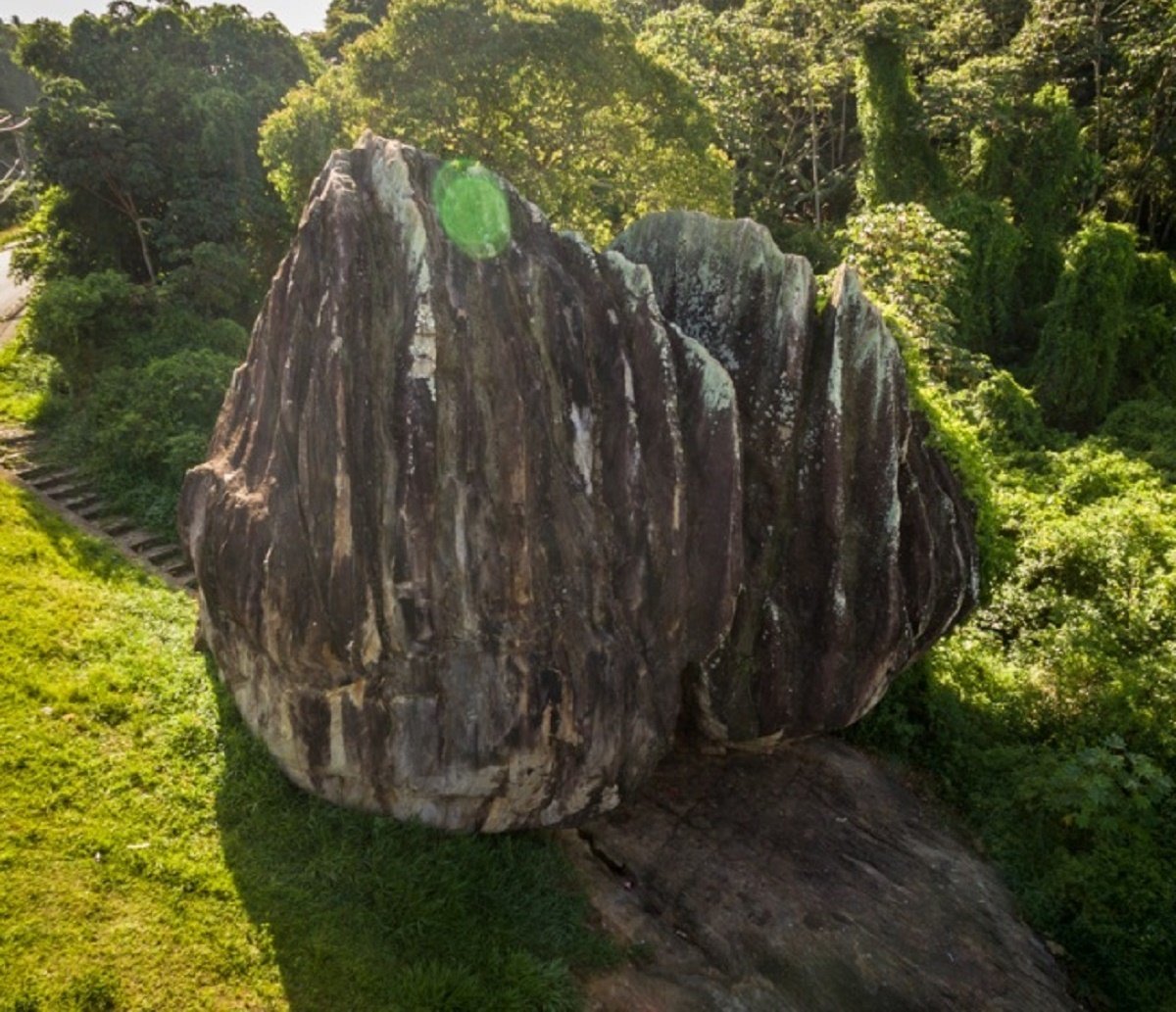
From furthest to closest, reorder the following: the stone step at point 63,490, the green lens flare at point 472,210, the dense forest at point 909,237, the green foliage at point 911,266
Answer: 1. the green foliage at point 911,266
2. the stone step at point 63,490
3. the dense forest at point 909,237
4. the green lens flare at point 472,210

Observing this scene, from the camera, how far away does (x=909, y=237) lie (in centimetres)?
1911

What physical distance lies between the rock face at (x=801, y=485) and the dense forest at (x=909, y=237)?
258 cm

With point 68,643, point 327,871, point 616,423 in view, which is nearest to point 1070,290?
point 616,423

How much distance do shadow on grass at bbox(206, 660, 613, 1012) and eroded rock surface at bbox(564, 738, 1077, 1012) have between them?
74 cm

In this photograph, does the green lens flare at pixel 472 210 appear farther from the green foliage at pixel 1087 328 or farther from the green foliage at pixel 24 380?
the green foliage at pixel 1087 328

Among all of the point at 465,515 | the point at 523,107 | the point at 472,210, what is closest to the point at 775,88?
the point at 523,107

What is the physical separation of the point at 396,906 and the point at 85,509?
12.0 meters

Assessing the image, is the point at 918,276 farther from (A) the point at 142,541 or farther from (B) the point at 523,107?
(A) the point at 142,541

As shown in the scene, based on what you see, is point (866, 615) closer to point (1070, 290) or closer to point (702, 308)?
point (702, 308)

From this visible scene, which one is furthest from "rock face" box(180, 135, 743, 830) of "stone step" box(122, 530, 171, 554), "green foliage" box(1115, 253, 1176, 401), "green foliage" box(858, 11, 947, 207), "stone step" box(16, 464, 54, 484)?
"green foliage" box(858, 11, 947, 207)

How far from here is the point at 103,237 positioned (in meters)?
24.1

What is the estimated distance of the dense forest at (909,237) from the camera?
1335 centimetres

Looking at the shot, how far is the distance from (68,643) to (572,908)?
27.5 ft

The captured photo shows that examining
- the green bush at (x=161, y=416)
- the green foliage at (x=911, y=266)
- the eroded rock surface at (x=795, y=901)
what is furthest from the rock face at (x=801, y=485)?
the green bush at (x=161, y=416)
